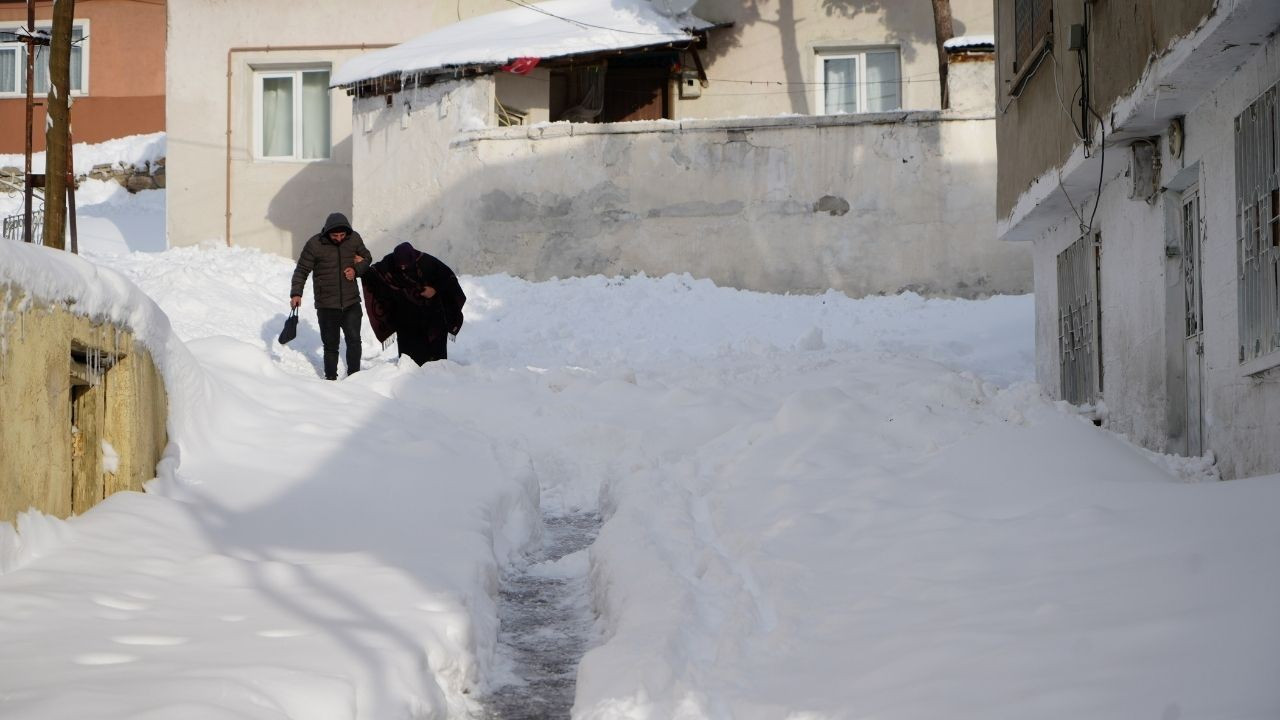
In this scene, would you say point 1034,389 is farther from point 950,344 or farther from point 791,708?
point 791,708

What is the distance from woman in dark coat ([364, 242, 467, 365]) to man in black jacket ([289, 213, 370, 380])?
0.17 meters

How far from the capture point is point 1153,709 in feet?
12.7

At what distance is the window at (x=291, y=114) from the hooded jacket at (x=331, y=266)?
862 cm

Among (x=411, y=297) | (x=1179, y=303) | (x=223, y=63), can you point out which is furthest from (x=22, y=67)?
(x=1179, y=303)

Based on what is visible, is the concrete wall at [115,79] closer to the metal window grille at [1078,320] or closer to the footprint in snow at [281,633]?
the metal window grille at [1078,320]

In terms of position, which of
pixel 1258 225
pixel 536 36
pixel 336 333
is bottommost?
pixel 336 333

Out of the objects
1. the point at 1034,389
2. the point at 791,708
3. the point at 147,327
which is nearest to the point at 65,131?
the point at 147,327

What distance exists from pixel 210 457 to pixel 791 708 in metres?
3.93

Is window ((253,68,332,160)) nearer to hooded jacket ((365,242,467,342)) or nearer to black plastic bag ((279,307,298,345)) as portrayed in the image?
black plastic bag ((279,307,298,345))

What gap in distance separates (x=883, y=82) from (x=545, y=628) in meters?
16.3

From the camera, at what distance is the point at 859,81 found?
68.6ft

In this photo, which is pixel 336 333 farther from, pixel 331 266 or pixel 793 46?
pixel 793 46

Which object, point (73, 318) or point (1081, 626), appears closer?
point (1081, 626)

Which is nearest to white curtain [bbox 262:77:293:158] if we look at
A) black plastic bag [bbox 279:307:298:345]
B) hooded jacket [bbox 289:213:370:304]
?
black plastic bag [bbox 279:307:298:345]
